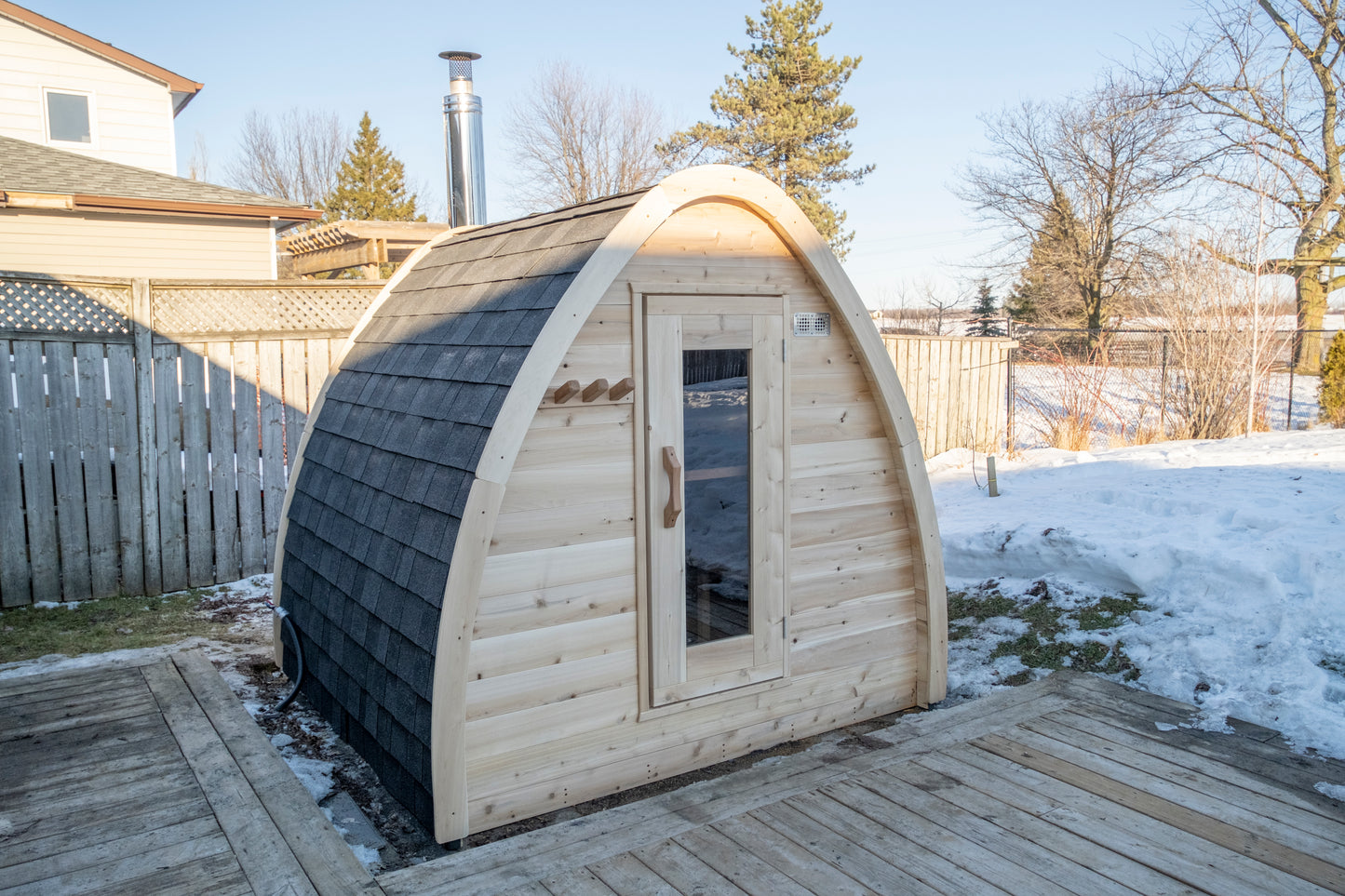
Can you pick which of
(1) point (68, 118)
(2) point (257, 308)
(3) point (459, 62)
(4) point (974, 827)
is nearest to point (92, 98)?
(1) point (68, 118)

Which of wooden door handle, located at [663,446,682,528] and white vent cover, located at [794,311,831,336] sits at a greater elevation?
white vent cover, located at [794,311,831,336]

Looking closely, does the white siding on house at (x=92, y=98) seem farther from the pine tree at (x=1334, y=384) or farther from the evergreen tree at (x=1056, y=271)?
the evergreen tree at (x=1056, y=271)

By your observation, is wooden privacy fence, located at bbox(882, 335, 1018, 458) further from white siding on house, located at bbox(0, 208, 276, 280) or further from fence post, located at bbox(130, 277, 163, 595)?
white siding on house, located at bbox(0, 208, 276, 280)

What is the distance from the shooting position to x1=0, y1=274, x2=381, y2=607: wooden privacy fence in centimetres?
614

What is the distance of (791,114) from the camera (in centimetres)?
2406

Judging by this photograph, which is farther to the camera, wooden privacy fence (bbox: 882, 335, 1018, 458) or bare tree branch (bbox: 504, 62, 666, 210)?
bare tree branch (bbox: 504, 62, 666, 210)

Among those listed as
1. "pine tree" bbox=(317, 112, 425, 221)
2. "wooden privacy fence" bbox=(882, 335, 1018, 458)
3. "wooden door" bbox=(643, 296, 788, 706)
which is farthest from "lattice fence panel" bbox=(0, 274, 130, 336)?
"pine tree" bbox=(317, 112, 425, 221)

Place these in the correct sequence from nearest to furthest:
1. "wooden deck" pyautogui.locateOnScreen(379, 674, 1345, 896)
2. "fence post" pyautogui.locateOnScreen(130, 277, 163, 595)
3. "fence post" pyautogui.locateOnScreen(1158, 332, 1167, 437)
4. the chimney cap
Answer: "wooden deck" pyautogui.locateOnScreen(379, 674, 1345, 896) < "fence post" pyautogui.locateOnScreen(130, 277, 163, 595) < the chimney cap < "fence post" pyautogui.locateOnScreen(1158, 332, 1167, 437)

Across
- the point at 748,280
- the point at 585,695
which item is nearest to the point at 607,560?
the point at 585,695

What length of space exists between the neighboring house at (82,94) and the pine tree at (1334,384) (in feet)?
56.1

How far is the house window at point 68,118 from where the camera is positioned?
1342cm

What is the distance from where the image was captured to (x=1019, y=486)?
7.84 metres

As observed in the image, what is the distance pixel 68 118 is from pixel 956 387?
13.3 m

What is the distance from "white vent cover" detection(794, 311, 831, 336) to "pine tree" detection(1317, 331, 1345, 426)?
38.0 ft
